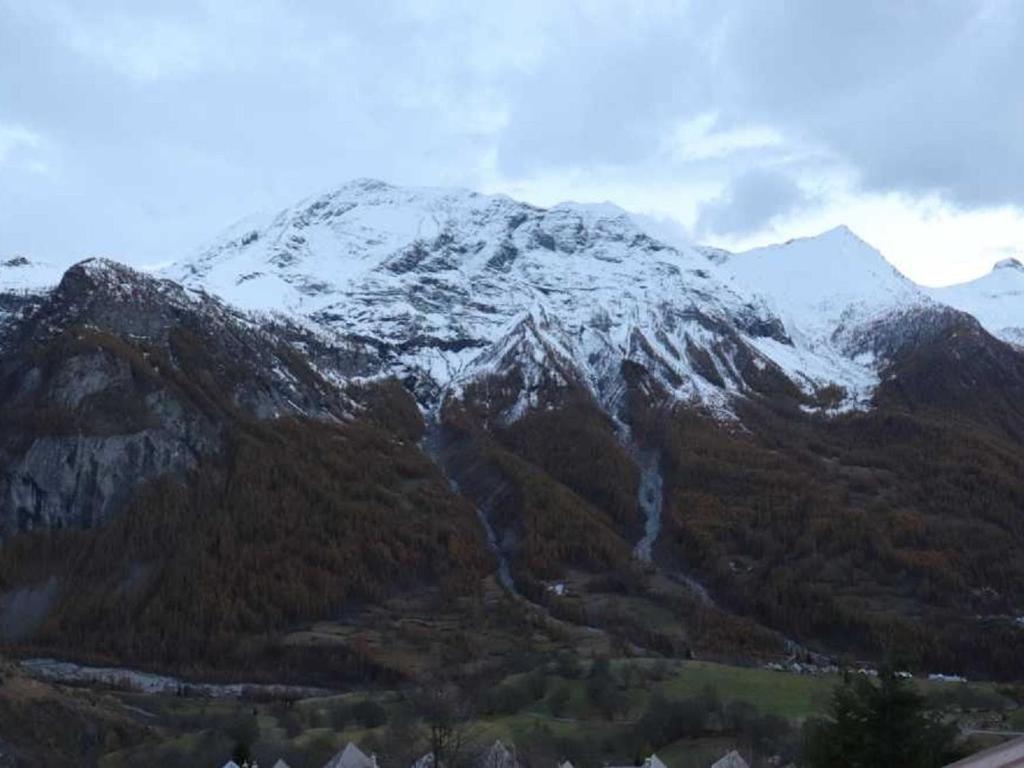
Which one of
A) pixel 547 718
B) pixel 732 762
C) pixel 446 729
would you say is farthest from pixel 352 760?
pixel 547 718

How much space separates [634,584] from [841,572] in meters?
33.2

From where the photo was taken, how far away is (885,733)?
37.4 m

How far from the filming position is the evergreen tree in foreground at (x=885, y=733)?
37188 mm

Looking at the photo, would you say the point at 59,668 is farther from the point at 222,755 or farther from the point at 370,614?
the point at 222,755

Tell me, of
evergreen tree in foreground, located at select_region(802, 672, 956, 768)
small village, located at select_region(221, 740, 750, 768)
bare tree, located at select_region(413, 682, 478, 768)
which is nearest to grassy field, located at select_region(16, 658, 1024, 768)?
small village, located at select_region(221, 740, 750, 768)

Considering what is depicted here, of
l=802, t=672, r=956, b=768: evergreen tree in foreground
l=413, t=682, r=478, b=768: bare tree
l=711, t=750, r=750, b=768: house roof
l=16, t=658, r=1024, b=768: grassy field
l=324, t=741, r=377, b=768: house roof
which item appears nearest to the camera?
l=802, t=672, r=956, b=768: evergreen tree in foreground

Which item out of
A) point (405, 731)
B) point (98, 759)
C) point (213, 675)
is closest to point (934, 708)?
point (405, 731)

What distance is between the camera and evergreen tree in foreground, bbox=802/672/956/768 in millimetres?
37188

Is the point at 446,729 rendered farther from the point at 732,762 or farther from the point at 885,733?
the point at 885,733

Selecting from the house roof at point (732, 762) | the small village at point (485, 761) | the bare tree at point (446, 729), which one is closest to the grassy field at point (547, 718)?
the small village at point (485, 761)

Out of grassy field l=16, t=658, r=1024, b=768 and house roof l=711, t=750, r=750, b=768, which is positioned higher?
grassy field l=16, t=658, r=1024, b=768

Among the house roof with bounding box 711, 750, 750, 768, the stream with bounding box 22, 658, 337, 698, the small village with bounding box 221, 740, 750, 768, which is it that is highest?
the stream with bounding box 22, 658, 337, 698

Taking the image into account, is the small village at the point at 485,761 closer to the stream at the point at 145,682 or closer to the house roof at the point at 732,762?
the house roof at the point at 732,762

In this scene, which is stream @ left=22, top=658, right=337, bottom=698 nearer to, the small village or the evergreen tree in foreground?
the small village
